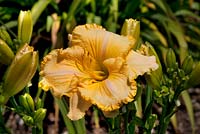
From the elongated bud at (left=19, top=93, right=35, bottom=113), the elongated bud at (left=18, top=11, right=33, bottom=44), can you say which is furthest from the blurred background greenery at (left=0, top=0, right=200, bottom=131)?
the elongated bud at (left=19, top=93, right=35, bottom=113)

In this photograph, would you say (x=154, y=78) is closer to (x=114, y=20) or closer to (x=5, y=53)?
(x=5, y=53)

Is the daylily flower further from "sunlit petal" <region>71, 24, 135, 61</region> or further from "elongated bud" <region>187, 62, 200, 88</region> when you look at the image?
"elongated bud" <region>187, 62, 200, 88</region>

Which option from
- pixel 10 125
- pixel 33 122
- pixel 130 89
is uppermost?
pixel 130 89

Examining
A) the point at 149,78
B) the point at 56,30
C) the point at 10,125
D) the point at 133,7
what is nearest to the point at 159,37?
the point at 133,7

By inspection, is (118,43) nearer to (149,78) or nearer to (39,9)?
(149,78)

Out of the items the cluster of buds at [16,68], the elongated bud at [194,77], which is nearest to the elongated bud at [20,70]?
the cluster of buds at [16,68]

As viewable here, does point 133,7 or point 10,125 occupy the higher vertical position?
point 133,7

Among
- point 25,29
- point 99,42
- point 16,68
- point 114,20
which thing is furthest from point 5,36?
point 114,20
